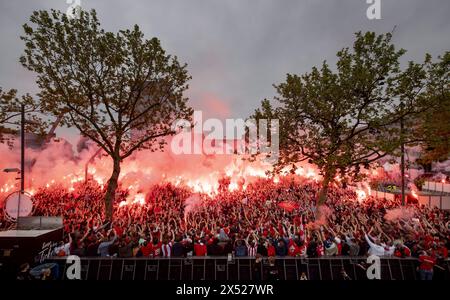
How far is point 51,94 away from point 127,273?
34.7 feet

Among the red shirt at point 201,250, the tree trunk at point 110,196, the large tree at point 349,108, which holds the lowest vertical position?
the red shirt at point 201,250

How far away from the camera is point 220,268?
26.2 feet

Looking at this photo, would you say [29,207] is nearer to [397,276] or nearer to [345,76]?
[397,276]

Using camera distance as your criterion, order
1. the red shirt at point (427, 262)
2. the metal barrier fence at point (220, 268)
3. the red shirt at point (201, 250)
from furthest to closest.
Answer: the red shirt at point (201, 250) → the metal barrier fence at point (220, 268) → the red shirt at point (427, 262)

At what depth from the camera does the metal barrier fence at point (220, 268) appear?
25.4 ft

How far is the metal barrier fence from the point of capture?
774 cm

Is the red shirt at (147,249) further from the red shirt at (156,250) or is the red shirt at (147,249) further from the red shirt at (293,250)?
the red shirt at (293,250)

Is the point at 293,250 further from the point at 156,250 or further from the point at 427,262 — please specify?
the point at 156,250

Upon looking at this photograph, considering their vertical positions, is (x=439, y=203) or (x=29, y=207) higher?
(x=29, y=207)

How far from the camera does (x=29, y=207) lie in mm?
10414

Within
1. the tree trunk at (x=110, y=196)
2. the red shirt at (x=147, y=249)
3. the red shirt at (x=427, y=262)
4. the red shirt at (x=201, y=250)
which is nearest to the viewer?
the red shirt at (x=427, y=262)

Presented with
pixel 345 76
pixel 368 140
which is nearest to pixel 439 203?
pixel 368 140

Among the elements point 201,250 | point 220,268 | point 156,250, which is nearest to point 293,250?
point 220,268

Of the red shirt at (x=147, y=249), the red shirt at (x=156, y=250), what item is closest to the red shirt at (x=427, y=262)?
the red shirt at (x=156, y=250)
